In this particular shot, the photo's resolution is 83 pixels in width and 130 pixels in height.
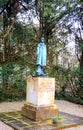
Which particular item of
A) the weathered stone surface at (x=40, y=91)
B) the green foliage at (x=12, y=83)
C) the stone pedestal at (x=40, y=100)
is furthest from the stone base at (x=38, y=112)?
the green foliage at (x=12, y=83)

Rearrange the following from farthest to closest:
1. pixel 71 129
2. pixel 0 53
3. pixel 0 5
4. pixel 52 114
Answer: pixel 0 53, pixel 0 5, pixel 52 114, pixel 71 129

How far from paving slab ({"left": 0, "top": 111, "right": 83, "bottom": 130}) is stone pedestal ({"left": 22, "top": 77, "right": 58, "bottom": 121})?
0.79 ft

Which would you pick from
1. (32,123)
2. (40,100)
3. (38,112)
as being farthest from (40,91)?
(32,123)

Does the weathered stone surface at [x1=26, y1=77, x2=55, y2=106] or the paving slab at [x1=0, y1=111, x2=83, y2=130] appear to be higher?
the weathered stone surface at [x1=26, y1=77, x2=55, y2=106]

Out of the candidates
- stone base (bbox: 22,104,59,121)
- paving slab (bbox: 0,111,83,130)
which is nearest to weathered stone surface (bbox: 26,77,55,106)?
stone base (bbox: 22,104,59,121)

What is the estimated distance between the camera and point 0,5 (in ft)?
29.3

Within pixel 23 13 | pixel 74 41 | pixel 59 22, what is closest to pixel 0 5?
pixel 23 13

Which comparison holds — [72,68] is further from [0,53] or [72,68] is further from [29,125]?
[29,125]

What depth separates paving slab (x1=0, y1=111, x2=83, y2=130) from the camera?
211 inches

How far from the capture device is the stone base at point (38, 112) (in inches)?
246

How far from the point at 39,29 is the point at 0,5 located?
2.90 m

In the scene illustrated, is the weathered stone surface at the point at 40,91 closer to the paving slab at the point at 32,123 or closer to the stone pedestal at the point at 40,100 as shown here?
the stone pedestal at the point at 40,100

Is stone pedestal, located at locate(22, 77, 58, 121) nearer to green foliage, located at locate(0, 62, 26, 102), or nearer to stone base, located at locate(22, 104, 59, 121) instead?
stone base, located at locate(22, 104, 59, 121)

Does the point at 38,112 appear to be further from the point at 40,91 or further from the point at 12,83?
the point at 12,83
